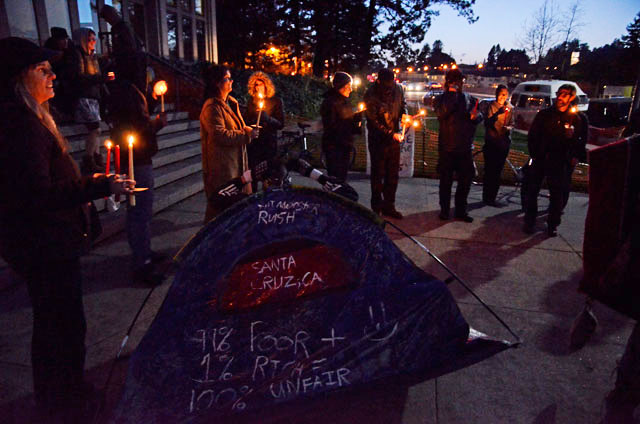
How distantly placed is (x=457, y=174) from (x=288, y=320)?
4.70 metres

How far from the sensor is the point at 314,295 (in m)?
2.66

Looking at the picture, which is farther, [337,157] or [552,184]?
[337,157]

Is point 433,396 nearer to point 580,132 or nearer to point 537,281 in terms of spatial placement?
point 537,281

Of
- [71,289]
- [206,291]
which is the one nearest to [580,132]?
[206,291]

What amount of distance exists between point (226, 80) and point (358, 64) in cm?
3206

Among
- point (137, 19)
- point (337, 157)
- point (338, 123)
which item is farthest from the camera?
point (137, 19)

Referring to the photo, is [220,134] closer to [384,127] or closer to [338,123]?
[338,123]

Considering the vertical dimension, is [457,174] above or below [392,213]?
above

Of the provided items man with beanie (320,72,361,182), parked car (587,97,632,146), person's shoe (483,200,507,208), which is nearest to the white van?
parked car (587,97,632,146)

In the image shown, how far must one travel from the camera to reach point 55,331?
2.35m

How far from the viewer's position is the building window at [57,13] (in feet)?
30.3

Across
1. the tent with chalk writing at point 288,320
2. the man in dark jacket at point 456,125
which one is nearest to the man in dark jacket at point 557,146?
the man in dark jacket at point 456,125

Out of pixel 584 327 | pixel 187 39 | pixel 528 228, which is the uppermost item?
pixel 187 39

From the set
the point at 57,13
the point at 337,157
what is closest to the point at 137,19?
the point at 57,13
